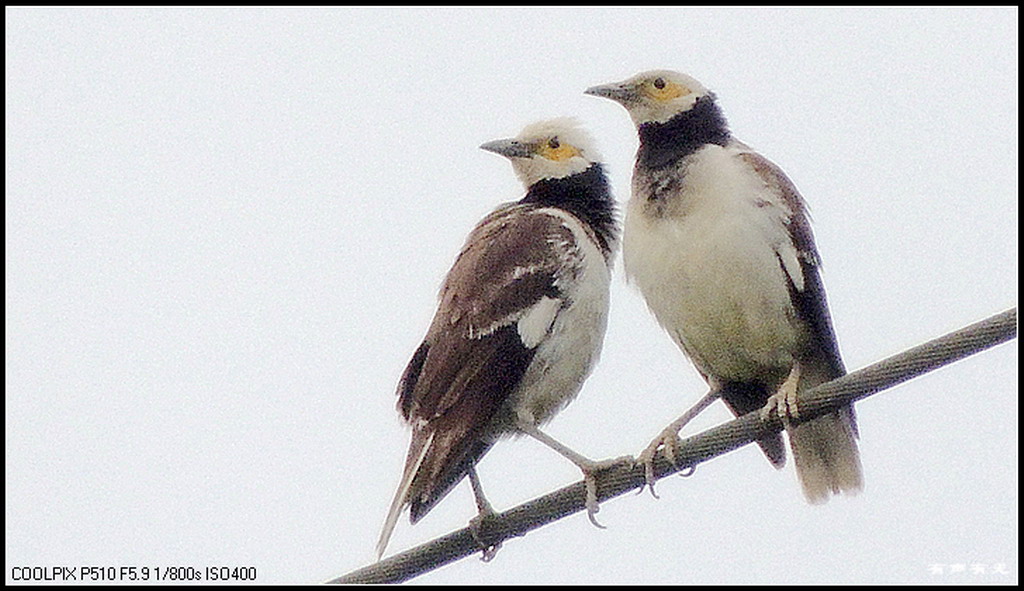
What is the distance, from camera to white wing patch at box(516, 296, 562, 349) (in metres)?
8.36

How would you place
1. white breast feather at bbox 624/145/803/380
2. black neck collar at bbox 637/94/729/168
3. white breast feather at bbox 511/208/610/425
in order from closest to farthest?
A: white breast feather at bbox 624/145/803/380
white breast feather at bbox 511/208/610/425
black neck collar at bbox 637/94/729/168

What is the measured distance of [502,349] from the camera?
834 cm

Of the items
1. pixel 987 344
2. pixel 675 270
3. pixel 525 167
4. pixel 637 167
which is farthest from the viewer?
pixel 525 167

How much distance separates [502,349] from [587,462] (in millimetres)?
760

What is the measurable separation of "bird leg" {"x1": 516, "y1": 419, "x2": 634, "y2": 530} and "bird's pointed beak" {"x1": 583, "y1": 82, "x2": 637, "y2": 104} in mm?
2000

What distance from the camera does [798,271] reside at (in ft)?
27.2

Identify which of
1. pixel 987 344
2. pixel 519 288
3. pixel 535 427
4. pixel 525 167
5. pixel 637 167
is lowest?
pixel 987 344

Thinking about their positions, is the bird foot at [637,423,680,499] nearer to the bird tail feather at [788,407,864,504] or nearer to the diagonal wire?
the diagonal wire

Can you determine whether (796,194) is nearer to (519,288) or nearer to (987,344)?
(519,288)

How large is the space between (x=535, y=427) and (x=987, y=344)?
9.77 ft

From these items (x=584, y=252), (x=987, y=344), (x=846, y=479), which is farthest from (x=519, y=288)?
(x=987, y=344)

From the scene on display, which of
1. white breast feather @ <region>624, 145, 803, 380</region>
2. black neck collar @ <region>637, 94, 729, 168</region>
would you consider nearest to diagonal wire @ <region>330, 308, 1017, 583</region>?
white breast feather @ <region>624, 145, 803, 380</region>

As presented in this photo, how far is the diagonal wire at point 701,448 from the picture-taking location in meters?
6.15

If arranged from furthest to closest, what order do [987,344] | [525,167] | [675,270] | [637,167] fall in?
[525,167]
[637,167]
[675,270]
[987,344]
